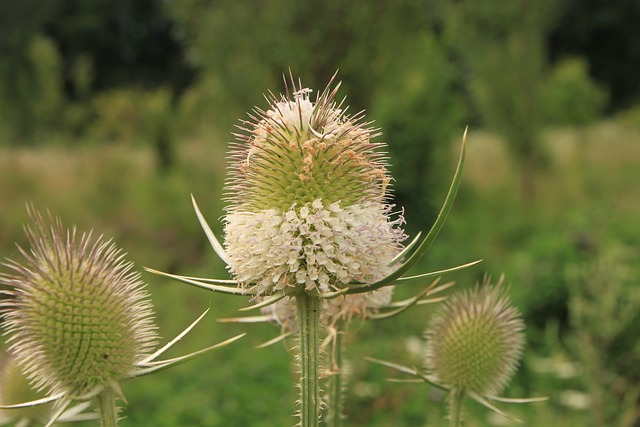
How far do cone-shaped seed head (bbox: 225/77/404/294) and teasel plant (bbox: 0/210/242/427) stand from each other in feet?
0.87

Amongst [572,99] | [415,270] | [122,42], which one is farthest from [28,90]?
[122,42]

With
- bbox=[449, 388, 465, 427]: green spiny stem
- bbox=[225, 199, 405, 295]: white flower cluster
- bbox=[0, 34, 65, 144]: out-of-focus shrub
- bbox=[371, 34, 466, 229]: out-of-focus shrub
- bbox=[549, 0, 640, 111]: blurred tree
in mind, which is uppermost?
bbox=[549, 0, 640, 111]: blurred tree

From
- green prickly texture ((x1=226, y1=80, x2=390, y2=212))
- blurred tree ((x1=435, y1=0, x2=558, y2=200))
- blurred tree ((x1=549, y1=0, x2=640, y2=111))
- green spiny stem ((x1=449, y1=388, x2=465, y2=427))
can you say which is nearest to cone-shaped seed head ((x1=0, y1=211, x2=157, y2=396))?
green prickly texture ((x1=226, y1=80, x2=390, y2=212))

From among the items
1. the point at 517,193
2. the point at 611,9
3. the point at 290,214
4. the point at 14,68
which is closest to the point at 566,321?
the point at 517,193

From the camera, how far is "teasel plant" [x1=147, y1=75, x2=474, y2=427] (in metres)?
1.49

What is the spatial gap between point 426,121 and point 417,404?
5.04 metres

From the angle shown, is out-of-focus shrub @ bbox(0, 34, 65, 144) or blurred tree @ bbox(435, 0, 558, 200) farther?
out-of-focus shrub @ bbox(0, 34, 65, 144)

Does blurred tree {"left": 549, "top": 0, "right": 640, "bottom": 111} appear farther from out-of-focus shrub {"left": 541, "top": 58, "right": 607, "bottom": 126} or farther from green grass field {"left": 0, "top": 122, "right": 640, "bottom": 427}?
green grass field {"left": 0, "top": 122, "right": 640, "bottom": 427}

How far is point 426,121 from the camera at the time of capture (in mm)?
10445

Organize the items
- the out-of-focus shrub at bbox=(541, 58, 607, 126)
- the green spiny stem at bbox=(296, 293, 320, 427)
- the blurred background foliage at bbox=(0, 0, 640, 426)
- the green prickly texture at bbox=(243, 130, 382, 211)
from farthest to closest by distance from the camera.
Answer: the out-of-focus shrub at bbox=(541, 58, 607, 126), the blurred background foliage at bbox=(0, 0, 640, 426), the green prickly texture at bbox=(243, 130, 382, 211), the green spiny stem at bbox=(296, 293, 320, 427)

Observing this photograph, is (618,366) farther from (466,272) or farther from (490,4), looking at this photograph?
(490,4)

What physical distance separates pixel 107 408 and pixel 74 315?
233mm

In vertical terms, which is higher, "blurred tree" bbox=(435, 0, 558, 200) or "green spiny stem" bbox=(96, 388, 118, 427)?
"blurred tree" bbox=(435, 0, 558, 200)

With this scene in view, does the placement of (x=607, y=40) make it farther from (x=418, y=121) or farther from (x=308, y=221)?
(x=308, y=221)
